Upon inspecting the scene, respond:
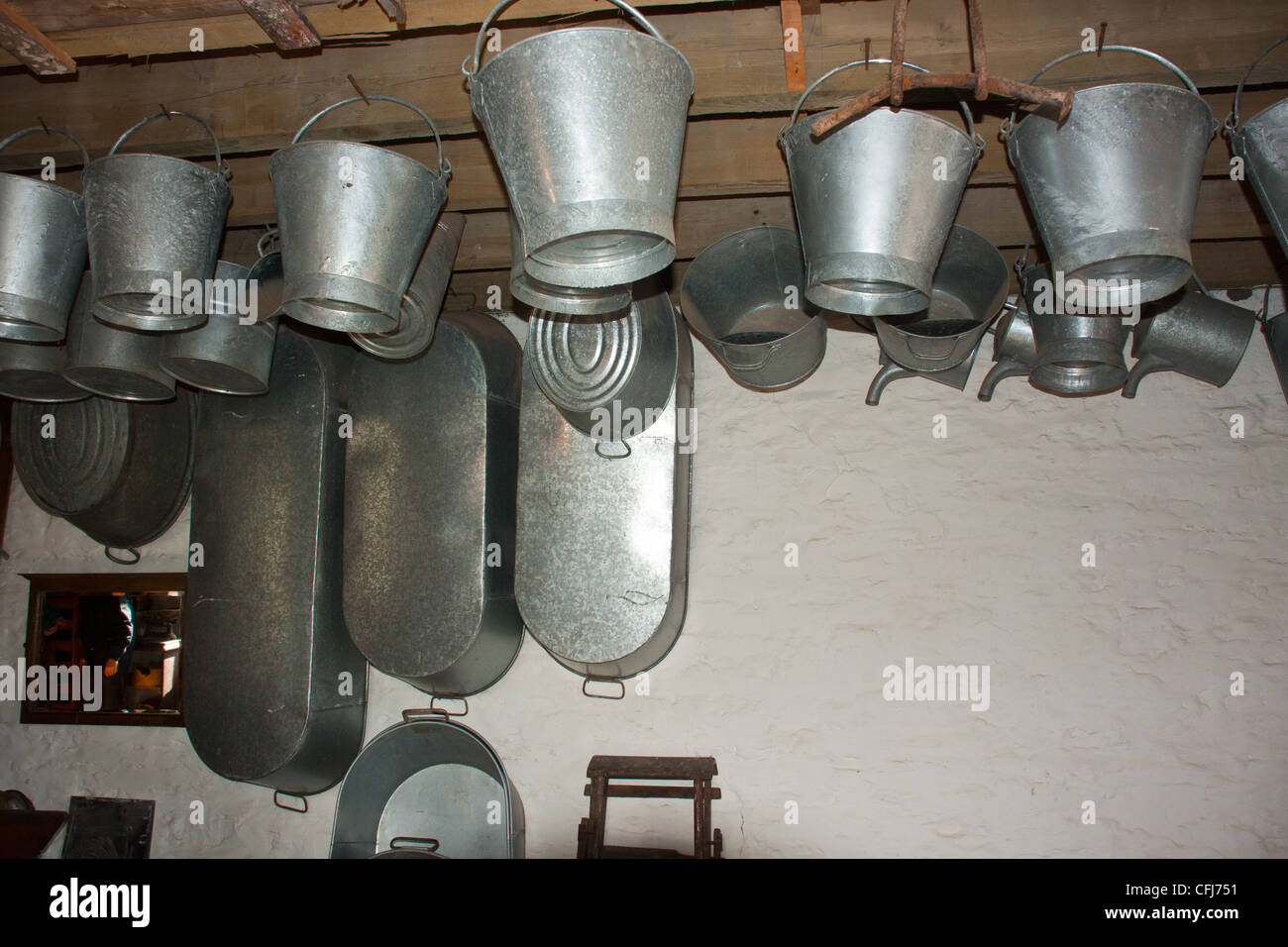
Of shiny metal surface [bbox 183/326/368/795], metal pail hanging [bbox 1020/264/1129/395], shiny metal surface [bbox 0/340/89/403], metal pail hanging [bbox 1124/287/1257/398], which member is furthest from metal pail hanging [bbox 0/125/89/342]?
metal pail hanging [bbox 1124/287/1257/398]

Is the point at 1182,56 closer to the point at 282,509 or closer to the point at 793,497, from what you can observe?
the point at 793,497

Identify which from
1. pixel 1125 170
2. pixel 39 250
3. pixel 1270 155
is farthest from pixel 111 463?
pixel 1270 155

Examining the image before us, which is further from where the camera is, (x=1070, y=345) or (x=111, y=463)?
(x=111, y=463)

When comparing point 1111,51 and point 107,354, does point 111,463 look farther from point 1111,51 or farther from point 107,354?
point 1111,51

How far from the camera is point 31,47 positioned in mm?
2434

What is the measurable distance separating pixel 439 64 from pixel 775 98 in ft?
3.18

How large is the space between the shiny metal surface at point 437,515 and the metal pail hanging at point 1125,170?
200cm

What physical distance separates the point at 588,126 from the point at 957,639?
2207 millimetres

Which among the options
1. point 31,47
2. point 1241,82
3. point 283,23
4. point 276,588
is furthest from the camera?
point 276,588

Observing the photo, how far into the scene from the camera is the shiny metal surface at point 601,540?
302 cm

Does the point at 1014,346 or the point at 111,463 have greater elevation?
the point at 1014,346

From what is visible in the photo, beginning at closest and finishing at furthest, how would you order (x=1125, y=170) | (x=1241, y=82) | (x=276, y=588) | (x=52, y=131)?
(x=1125, y=170), (x=1241, y=82), (x=52, y=131), (x=276, y=588)

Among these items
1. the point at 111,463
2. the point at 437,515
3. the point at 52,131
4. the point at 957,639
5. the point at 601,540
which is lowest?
the point at 957,639
